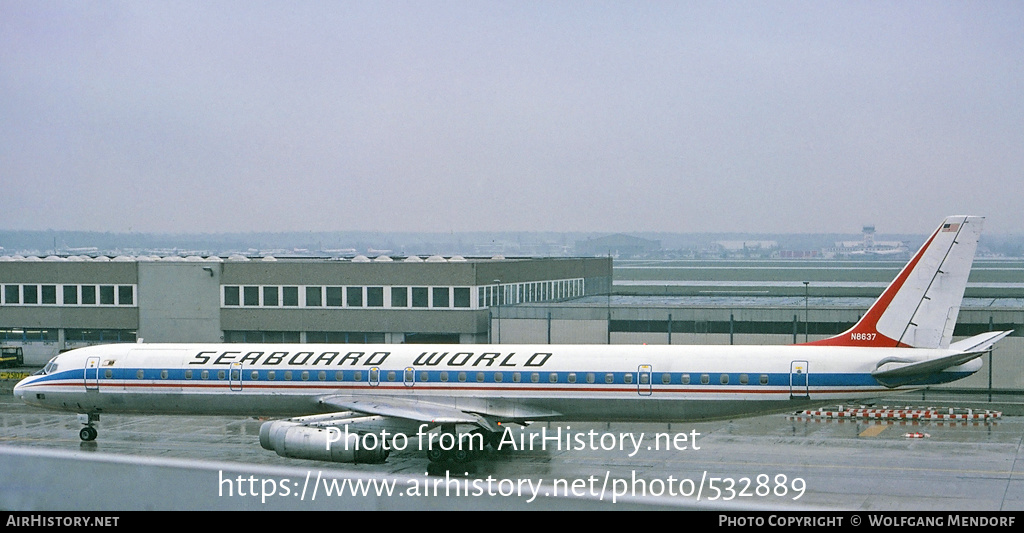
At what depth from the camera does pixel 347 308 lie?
56.4 m

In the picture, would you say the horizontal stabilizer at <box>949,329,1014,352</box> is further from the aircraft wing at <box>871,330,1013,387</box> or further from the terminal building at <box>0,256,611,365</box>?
the terminal building at <box>0,256,611,365</box>

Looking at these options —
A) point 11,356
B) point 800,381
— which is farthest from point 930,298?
point 11,356

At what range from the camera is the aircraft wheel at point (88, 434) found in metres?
34.3

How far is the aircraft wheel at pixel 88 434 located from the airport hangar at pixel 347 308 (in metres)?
20.5

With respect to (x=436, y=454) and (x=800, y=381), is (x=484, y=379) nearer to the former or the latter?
(x=436, y=454)

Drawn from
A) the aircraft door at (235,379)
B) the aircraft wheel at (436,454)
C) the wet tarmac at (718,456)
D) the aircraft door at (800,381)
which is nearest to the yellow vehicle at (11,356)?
the wet tarmac at (718,456)

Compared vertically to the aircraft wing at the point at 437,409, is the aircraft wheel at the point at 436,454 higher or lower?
lower

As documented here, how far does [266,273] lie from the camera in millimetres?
57125

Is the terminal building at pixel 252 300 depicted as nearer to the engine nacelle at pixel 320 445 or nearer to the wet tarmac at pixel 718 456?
the wet tarmac at pixel 718 456

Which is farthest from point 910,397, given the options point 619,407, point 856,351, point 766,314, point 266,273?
point 266,273

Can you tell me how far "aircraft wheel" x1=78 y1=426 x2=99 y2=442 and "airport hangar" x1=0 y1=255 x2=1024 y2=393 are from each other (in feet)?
67.3

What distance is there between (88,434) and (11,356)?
29724mm

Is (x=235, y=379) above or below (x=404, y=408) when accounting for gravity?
above

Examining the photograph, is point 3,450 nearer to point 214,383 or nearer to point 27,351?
point 214,383
